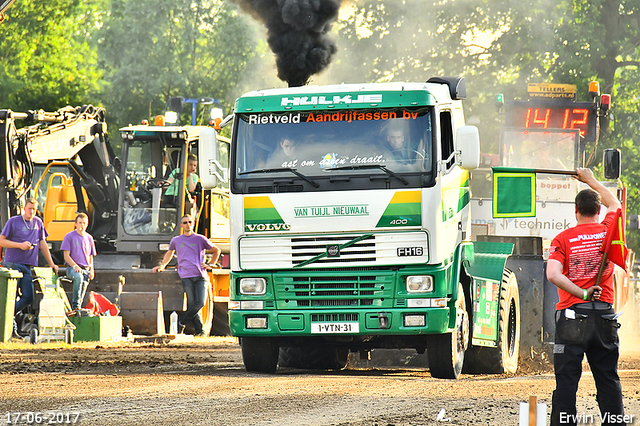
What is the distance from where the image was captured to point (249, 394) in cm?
932

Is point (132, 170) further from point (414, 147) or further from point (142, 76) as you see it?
point (142, 76)

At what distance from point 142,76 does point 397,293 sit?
36.4 metres

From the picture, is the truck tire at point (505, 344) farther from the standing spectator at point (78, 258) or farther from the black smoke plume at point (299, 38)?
the standing spectator at point (78, 258)

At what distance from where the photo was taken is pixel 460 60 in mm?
42844

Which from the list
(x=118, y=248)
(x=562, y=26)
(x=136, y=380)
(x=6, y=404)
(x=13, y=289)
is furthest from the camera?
(x=562, y=26)

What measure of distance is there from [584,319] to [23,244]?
11.0 meters

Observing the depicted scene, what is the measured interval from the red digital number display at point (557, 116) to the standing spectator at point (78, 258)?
399 inches

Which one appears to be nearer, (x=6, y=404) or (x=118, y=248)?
(x=6, y=404)

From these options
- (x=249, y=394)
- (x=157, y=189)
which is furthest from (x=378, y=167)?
(x=157, y=189)

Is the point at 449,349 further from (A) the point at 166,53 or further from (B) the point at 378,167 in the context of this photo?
(A) the point at 166,53

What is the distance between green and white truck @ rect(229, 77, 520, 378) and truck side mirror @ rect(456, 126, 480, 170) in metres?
0.01

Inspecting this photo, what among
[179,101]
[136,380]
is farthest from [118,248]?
[136,380]

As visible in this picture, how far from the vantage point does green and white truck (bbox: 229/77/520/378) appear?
1063 centimetres

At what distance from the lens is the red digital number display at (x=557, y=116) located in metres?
22.5
